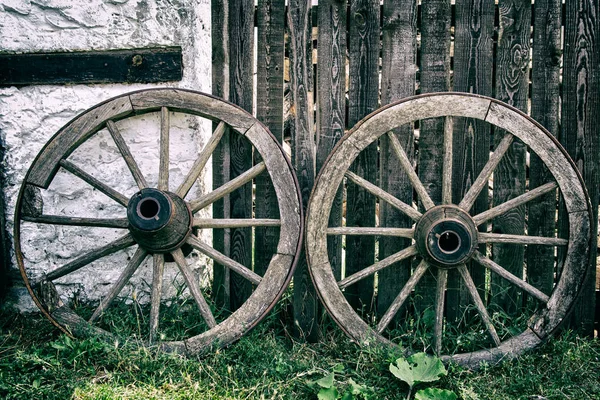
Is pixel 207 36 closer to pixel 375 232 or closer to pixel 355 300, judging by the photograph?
pixel 375 232

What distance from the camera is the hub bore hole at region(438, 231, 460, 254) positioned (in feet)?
7.70

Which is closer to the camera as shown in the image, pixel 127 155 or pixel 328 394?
pixel 328 394

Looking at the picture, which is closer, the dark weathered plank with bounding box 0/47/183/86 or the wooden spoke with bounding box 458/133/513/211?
the wooden spoke with bounding box 458/133/513/211

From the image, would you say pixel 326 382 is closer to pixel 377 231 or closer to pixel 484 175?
pixel 377 231

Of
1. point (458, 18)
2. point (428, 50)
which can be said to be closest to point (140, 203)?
point (428, 50)

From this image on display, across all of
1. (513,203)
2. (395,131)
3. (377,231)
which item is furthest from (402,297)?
(395,131)

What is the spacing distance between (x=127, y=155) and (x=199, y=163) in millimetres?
381

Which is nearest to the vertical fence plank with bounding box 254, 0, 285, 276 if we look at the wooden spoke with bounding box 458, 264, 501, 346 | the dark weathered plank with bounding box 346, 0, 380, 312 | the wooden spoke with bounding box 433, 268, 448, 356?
the dark weathered plank with bounding box 346, 0, 380, 312

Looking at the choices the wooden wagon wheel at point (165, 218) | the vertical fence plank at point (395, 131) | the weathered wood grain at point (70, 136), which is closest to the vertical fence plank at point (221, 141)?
the wooden wagon wheel at point (165, 218)

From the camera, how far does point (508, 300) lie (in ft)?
8.89

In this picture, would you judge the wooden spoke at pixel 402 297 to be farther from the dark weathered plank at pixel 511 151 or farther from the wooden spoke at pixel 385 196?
the dark weathered plank at pixel 511 151

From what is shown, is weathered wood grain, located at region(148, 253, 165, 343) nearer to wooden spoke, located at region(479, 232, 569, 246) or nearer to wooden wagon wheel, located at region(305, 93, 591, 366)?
wooden wagon wheel, located at region(305, 93, 591, 366)

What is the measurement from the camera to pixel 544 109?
2596mm

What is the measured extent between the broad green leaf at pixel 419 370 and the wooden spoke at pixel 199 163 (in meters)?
1.35
